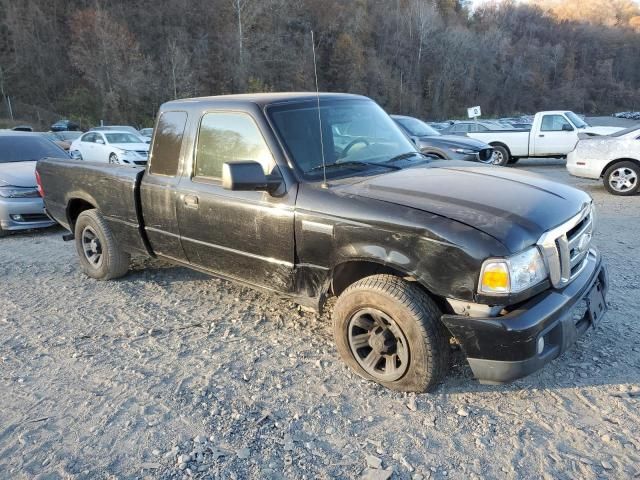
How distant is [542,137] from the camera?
1404cm

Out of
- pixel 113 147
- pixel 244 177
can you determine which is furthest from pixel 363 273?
pixel 113 147

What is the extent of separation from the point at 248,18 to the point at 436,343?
199 ft

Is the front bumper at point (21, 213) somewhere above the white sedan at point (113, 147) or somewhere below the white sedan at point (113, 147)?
below

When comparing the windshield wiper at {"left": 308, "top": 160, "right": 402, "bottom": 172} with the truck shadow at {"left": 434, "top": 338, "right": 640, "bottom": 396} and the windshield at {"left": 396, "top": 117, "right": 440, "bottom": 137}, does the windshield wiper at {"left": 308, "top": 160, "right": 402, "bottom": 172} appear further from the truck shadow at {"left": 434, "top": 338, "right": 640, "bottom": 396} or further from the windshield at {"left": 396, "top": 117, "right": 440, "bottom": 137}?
the windshield at {"left": 396, "top": 117, "right": 440, "bottom": 137}

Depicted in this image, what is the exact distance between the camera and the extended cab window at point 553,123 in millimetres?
13883

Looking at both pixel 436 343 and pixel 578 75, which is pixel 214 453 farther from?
pixel 578 75

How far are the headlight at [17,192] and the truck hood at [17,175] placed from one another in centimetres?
6

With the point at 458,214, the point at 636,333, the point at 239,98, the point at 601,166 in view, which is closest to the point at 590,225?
the point at 636,333

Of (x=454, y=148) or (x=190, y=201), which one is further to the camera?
(x=454, y=148)

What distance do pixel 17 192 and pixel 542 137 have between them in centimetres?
1322

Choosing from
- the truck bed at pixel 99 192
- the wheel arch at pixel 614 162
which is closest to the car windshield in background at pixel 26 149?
the truck bed at pixel 99 192

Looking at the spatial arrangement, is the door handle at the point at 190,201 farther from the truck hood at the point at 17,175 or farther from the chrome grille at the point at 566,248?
the truck hood at the point at 17,175

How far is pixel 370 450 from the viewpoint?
8.52 feet

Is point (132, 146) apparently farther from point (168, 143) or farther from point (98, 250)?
point (168, 143)
